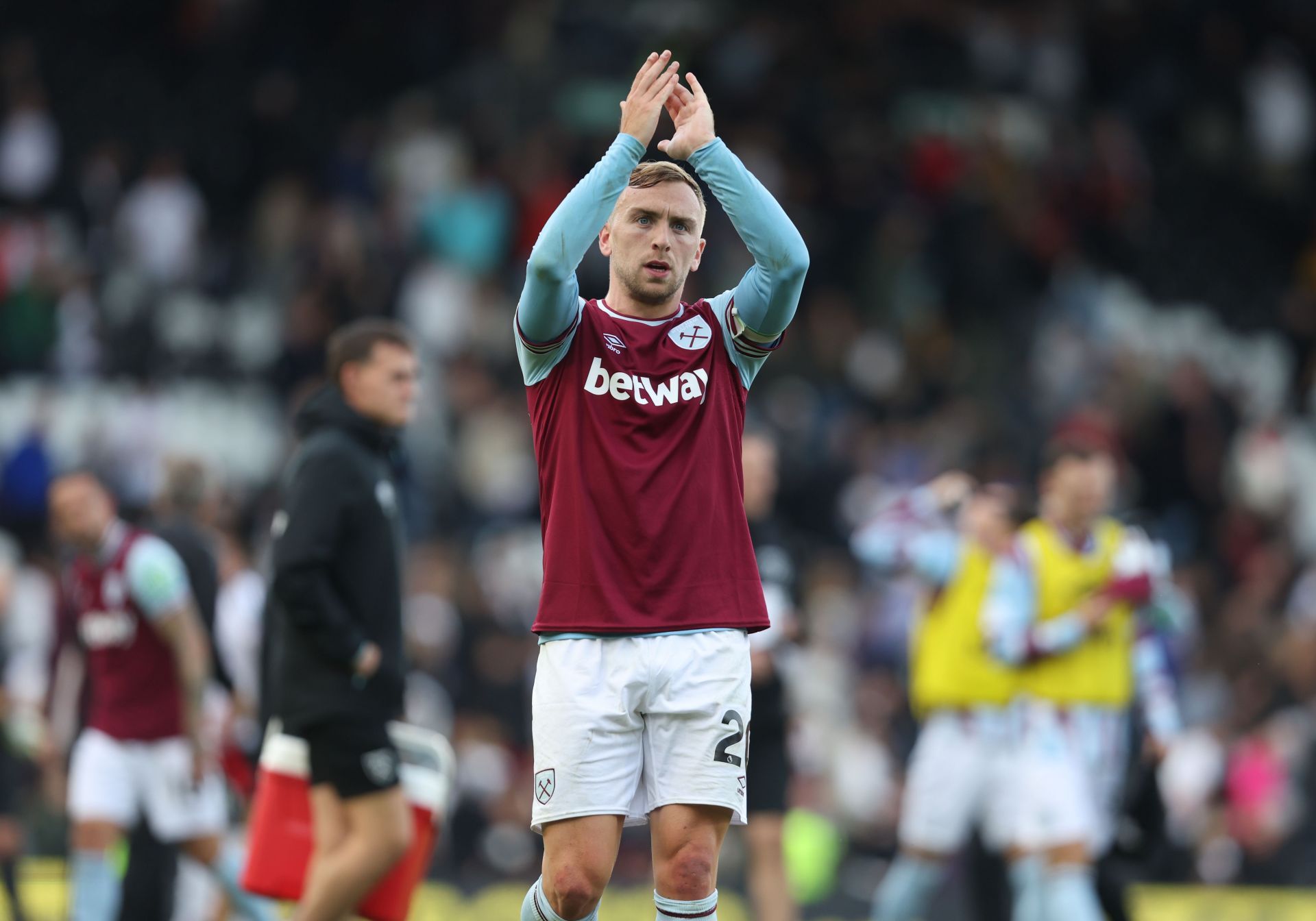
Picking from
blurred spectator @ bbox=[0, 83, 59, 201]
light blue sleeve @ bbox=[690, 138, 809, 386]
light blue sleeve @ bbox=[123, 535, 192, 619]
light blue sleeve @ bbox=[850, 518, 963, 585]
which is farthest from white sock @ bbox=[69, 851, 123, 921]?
blurred spectator @ bbox=[0, 83, 59, 201]

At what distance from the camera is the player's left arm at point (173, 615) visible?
8.77 m

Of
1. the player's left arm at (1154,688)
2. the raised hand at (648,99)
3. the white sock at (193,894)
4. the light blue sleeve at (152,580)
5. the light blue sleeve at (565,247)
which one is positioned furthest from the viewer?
the white sock at (193,894)

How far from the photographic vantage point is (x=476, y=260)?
60.9ft

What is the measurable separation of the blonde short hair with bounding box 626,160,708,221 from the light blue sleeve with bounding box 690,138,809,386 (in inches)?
4.5

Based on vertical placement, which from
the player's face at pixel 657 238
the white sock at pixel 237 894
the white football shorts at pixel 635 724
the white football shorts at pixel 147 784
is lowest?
the white sock at pixel 237 894

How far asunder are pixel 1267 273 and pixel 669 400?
17.2 meters

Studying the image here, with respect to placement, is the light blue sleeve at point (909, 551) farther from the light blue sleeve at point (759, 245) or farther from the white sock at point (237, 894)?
the light blue sleeve at point (759, 245)

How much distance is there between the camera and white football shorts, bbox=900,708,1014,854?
32.3 feet

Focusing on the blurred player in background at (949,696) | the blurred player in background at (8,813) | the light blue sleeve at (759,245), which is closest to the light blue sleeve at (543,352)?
the light blue sleeve at (759,245)

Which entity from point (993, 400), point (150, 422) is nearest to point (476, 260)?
point (150, 422)

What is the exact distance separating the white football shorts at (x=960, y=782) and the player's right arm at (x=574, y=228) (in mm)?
5097

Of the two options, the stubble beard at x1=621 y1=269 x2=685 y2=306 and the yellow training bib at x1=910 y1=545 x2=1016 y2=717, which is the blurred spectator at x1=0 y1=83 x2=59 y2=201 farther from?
the stubble beard at x1=621 y1=269 x2=685 y2=306

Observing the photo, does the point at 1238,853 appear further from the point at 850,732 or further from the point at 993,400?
the point at 993,400

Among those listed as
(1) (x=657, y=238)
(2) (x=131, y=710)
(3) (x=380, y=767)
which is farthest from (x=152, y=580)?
(1) (x=657, y=238)
